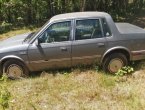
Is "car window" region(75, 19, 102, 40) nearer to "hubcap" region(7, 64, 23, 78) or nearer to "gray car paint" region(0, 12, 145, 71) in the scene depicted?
"gray car paint" region(0, 12, 145, 71)

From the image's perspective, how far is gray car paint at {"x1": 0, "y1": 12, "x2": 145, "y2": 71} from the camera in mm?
8250

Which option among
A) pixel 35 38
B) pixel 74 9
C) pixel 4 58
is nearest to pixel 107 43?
pixel 35 38

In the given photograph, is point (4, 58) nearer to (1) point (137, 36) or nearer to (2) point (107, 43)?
(2) point (107, 43)

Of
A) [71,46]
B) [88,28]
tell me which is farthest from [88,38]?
[71,46]

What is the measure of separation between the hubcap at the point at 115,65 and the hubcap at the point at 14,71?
2.55m

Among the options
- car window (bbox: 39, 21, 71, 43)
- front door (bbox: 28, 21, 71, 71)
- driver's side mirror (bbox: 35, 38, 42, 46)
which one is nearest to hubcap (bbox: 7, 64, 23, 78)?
front door (bbox: 28, 21, 71, 71)

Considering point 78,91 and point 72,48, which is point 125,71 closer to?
point 72,48

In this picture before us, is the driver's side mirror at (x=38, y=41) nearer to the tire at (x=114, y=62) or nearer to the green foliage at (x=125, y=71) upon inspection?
the tire at (x=114, y=62)

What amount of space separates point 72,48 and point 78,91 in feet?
4.53

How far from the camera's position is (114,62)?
856cm

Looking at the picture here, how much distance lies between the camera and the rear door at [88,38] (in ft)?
27.1

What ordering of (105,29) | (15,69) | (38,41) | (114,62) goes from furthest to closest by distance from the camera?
1. (114,62)
2. (15,69)
3. (105,29)
4. (38,41)

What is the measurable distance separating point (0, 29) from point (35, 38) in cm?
866

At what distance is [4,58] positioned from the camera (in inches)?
327
